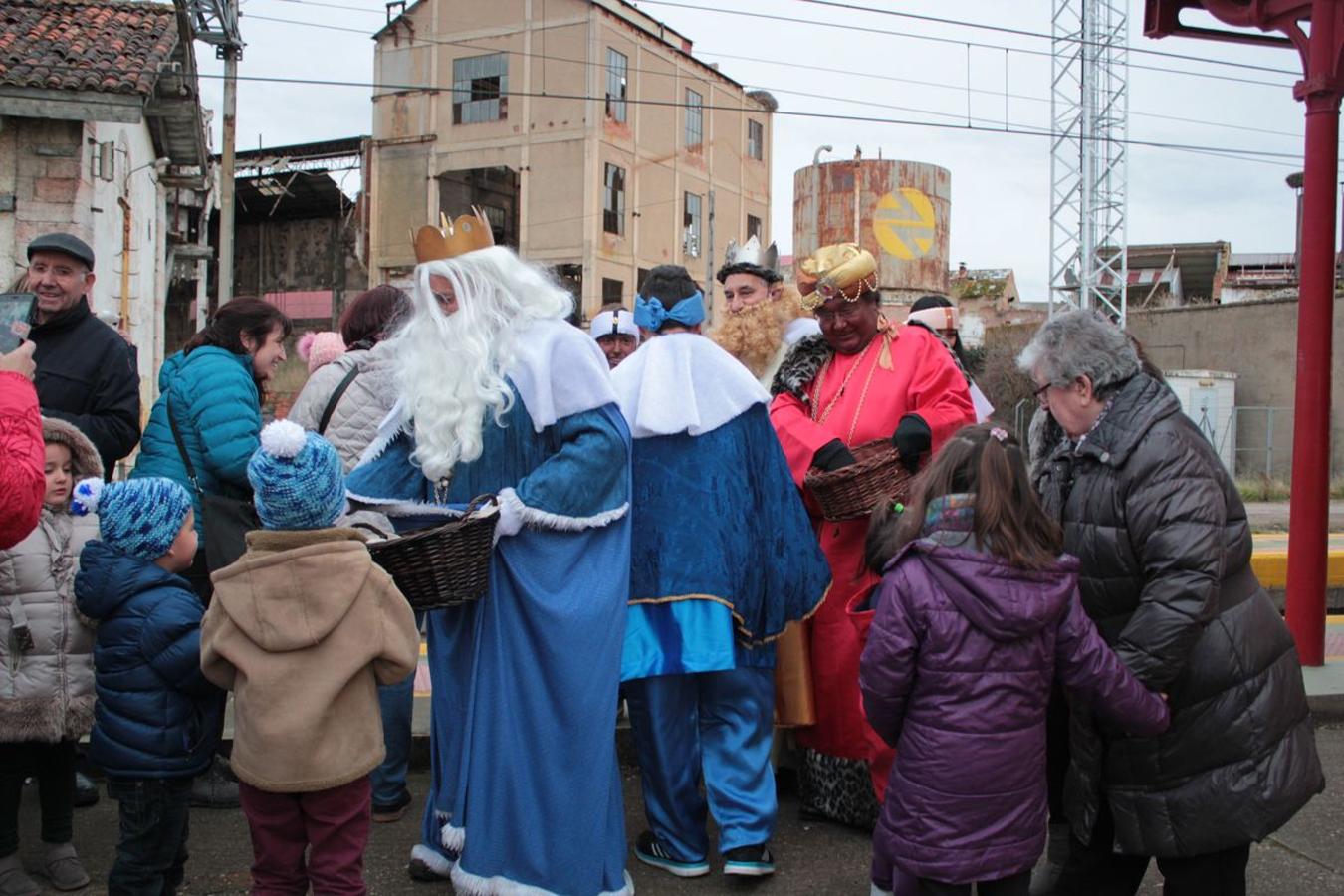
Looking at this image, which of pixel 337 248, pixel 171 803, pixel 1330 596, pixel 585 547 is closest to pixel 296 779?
pixel 171 803

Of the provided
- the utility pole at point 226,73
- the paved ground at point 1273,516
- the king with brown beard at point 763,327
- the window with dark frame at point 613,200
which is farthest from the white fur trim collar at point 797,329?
the window with dark frame at point 613,200

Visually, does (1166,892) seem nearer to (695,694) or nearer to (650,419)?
(695,694)

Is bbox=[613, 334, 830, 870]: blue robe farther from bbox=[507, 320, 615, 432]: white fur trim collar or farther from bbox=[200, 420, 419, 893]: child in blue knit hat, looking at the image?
bbox=[200, 420, 419, 893]: child in blue knit hat

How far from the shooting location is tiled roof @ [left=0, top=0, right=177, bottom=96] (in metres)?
11.3

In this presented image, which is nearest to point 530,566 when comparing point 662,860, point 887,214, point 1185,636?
point 662,860

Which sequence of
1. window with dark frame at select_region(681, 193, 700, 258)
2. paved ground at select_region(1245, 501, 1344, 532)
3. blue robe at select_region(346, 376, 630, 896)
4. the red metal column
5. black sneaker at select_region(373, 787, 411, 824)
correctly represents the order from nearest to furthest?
blue robe at select_region(346, 376, 630, 896) < black sneaker at select_region(373, 787, 411, 824) < the red metal column < paved ground at select_region(1245, 501, 1344, 532) < window with dark frame at select_region(681, 193, 700, 258)

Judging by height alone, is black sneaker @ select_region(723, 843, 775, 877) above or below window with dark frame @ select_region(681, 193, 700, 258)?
below

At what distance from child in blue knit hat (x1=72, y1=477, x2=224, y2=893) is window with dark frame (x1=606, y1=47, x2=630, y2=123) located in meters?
28.2

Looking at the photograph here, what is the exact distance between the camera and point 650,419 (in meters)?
3.77

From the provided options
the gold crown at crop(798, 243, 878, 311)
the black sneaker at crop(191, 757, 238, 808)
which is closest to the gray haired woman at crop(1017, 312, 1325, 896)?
the gold crown at crop(798, 243, 878, 311)

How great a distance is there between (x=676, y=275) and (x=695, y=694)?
54.8 inches

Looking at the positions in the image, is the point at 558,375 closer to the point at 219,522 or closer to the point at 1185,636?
the point at 219,522

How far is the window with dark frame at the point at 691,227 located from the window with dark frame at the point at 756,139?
11.6 ft

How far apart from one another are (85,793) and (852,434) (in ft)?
10.3
